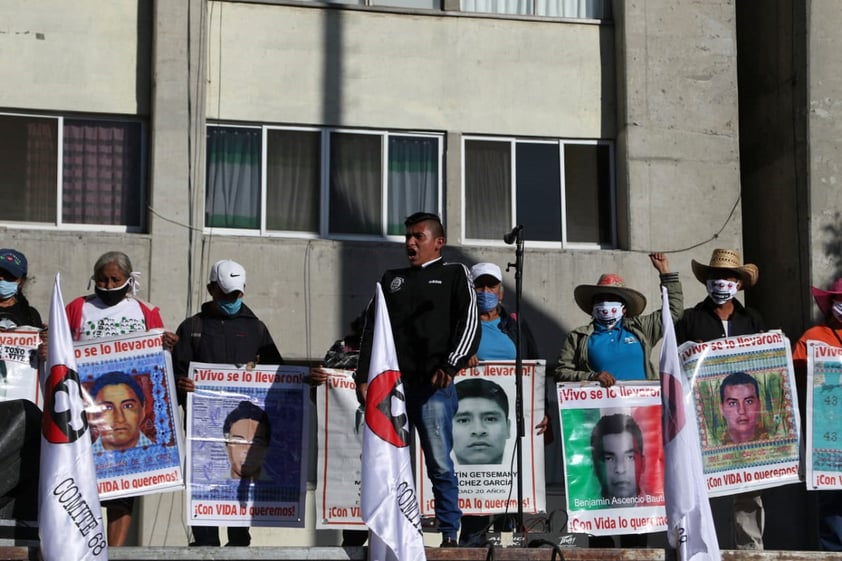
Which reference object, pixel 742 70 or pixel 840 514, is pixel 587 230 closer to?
pixel 742 70

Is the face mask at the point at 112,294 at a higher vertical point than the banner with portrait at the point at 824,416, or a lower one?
higher

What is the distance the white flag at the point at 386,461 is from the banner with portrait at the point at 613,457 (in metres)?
1.67

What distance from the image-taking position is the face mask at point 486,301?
40.4ft

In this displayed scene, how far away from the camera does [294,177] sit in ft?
55.4

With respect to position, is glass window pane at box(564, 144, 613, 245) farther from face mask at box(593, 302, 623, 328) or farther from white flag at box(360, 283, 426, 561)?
white flag at box(360, 283, 426, 561)

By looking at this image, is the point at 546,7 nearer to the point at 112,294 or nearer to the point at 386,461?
the point at 112,294

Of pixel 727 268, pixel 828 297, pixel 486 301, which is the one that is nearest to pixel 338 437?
pixel 486 301

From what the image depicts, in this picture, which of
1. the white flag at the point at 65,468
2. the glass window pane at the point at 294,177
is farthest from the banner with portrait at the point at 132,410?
the glass window pane at the point at 294,177

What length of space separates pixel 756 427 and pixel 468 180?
20.7ft

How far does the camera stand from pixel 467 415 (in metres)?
11.7

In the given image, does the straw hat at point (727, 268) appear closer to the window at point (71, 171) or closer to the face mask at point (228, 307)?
the face mask at point (228, 307)

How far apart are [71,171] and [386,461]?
296 inches

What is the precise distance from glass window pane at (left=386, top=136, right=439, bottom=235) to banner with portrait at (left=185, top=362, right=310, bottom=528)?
19.0 feet

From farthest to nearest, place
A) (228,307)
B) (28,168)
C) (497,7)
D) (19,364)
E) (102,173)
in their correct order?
Result: 1. (497,7)
2. (102,173)
3. (28,168)
4. (228,307)
5. (19,364)
